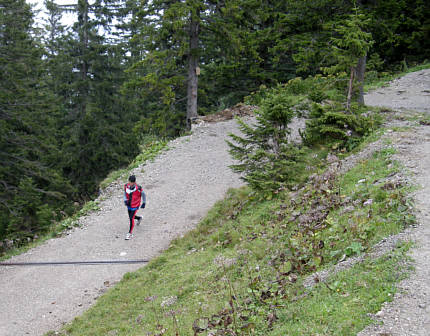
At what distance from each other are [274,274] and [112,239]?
20.6ft

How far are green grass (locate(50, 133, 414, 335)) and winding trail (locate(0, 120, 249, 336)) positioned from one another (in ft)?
2.77

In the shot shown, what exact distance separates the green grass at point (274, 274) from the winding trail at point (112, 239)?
84cm

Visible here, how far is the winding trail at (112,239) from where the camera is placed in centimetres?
758

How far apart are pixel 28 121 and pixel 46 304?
11932 mm

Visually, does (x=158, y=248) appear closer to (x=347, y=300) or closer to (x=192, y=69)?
(x=347, y=300)

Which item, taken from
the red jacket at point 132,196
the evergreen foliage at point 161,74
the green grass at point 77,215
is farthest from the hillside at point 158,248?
the evergreen foliage at point 161,74

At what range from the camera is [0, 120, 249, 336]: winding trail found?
7.58m

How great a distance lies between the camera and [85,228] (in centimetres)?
1136

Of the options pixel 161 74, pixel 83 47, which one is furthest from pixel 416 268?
pixel 83 47

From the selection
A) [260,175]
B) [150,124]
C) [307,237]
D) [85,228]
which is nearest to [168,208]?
[85,228]

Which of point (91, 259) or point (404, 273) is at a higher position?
point (404, 273)

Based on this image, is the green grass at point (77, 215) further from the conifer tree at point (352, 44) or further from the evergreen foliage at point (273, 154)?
the conifer tree at point (352, 44)

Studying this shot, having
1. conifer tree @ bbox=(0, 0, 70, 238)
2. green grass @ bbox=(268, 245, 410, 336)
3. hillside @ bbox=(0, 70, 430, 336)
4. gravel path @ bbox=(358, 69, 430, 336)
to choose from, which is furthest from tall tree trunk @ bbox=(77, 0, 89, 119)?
green grass @ bbox=(268, 245, 410, 336)

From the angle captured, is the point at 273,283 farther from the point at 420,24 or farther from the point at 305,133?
the point at 420,24
